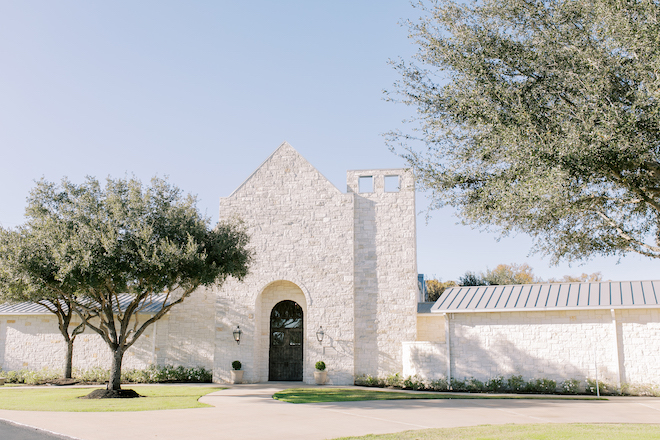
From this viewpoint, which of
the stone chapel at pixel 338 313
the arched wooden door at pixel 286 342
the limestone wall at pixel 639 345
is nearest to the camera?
the limestone wall at pixel 639 345

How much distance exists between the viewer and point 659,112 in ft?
28.2

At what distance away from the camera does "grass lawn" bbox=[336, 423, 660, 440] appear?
847 cm

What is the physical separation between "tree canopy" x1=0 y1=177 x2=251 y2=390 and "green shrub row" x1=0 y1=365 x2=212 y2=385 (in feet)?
18.7

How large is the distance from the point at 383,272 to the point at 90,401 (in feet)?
37.4

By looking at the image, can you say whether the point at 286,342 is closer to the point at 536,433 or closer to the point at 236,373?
the point at 236,373

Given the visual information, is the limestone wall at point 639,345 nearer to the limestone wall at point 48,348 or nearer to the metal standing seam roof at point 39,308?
the metal standing seam roof at point 39,308

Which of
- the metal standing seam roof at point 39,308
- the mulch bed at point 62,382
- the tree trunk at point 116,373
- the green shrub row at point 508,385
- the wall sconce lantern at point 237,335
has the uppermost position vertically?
the metal standing seam roof at point 39,308

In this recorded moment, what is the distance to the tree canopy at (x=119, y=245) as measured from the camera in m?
13.9

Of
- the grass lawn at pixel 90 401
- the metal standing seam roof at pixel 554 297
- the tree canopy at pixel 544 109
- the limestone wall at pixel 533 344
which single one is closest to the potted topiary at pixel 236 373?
the grass lawn at pixel 90 401

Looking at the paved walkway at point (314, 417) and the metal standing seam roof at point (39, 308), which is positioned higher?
the metal standing seam roof at point (39, 308)

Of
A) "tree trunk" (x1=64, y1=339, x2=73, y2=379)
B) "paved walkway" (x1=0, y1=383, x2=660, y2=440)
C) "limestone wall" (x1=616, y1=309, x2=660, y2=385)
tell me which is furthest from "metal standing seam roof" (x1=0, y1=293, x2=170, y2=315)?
"limestone wall" (x1=616, y1=309, x2=660, y2=385)

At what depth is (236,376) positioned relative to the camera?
20250 millimetres

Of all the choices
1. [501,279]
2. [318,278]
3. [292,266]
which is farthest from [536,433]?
[501,279]

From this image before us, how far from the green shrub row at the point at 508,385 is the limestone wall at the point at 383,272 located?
0.58m
